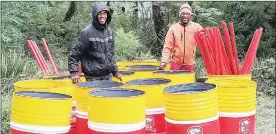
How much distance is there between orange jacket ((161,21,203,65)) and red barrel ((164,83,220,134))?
9.68 ft

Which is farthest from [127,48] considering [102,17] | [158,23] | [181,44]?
[102,17]

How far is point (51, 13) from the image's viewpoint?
637 inches

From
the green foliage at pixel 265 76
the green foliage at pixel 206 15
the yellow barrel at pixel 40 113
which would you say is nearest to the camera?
the yellow barrel at pixel 40 113

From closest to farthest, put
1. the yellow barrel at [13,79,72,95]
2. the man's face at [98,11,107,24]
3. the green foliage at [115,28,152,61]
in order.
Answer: the yellow barrel at [13,79,72,95], the man's face at [98,11,107,24], the green foliage at [115,28,152,61]

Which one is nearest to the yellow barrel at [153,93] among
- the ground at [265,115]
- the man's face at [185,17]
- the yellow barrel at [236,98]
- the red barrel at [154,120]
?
the red barrel at [154,120]

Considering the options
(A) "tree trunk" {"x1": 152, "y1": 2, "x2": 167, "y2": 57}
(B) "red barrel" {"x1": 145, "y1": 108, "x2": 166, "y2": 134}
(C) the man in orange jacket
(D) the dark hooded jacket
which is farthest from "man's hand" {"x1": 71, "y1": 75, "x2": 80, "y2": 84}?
(A) "tree trunk" {"x1": 152, "y1": 2, "x2": 167, "y2": 57}

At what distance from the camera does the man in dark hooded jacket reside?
5.34 metres

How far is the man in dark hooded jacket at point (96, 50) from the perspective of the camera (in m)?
5.34

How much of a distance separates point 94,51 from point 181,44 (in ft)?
6.75

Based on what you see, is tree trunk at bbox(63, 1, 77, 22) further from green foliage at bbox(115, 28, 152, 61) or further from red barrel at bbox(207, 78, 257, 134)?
red barrel at bbox(207, 78, 257, 134)

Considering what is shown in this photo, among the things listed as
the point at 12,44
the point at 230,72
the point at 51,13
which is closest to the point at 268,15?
the point at 51,13

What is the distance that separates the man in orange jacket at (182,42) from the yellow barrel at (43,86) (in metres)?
2.36

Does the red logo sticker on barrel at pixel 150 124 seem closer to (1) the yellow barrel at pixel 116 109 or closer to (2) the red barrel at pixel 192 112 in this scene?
(2) the red barrel at pixel 192 112

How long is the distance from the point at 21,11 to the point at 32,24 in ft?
2.23
